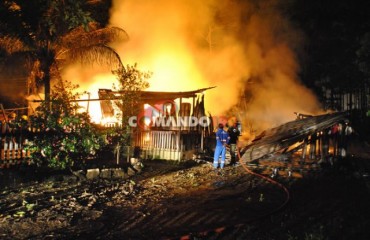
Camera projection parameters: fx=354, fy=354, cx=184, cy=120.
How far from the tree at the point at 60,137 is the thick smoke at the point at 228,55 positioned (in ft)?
35.9

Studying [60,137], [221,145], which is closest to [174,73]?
[221,145]

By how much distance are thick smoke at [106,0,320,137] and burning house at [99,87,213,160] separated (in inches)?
124

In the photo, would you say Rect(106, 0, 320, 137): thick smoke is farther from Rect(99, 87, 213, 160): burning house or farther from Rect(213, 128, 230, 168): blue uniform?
Rect(213, 128, 230, 168): blue uniform

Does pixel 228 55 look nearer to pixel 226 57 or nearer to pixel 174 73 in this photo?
pixel 226 57

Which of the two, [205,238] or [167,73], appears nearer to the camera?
[205,238]

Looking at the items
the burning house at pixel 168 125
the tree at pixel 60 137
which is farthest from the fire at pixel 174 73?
the tree at pixel 60 137

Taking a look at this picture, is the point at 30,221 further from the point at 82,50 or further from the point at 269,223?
the point at 82,50

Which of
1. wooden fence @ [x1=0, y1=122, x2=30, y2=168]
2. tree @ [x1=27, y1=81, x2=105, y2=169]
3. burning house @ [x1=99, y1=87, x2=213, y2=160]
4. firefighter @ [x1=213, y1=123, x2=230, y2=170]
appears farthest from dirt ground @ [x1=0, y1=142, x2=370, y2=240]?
burning house @ [x1=99, y1=87, x2=213, y2=160]

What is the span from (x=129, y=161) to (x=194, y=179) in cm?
369

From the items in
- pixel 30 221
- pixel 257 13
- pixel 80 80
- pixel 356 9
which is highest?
pixel 257 13

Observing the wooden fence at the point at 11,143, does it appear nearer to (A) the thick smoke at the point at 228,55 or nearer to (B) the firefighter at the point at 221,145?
(B) the firefighter at the point at 221,145

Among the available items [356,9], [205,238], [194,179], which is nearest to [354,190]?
[194,179]

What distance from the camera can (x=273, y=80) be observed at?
25281 millimetres

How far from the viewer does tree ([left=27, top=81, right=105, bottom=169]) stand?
10039mm
